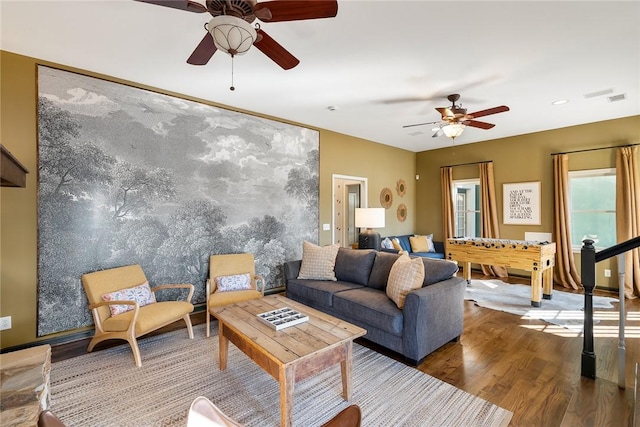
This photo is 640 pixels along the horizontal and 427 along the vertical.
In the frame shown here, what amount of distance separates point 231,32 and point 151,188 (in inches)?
103

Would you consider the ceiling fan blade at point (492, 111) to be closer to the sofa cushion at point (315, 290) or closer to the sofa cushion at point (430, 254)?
the sofa cushion at point (315, 290)

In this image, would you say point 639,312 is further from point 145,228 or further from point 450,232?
point 145,228

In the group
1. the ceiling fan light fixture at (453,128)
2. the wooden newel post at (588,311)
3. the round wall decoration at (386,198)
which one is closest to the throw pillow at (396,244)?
the round wall decoration at (386,198)

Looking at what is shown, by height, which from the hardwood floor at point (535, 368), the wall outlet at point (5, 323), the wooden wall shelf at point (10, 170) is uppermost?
the wooden wall shelf at point (10, 170)

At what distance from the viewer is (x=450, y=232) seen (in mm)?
6664

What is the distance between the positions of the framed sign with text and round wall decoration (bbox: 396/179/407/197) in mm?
2108

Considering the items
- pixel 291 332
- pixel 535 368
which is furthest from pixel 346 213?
pixel 291 332

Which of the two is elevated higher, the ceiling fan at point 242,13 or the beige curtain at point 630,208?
the ceiling fan at point 242,13

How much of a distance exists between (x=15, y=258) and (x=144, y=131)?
1837 millimetres

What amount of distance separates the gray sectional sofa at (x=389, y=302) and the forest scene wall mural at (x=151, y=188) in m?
1.30

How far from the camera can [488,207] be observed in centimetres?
603

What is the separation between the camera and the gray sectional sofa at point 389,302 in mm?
2523

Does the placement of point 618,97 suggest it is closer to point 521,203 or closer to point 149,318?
point 521,203

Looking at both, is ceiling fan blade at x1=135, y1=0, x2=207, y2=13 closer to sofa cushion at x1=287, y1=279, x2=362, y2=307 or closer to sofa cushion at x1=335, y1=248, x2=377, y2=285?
sofa cushion at x1=287, y1=279, x2=362, y2=307
